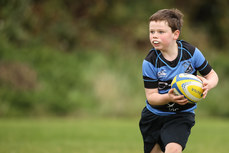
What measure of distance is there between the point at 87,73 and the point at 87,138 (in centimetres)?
848

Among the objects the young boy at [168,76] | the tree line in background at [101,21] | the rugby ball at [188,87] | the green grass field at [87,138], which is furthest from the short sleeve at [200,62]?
the tree line in background at [101,21]

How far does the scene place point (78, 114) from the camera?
1803 centimetres

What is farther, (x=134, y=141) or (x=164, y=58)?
(x=134, y=141)

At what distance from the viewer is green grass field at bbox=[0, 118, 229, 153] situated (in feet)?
29.1

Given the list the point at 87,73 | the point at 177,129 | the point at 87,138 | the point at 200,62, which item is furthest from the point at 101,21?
the point at 177,129

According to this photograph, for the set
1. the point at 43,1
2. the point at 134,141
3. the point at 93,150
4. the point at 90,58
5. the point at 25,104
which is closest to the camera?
the point at 93,150

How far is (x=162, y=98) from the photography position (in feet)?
15.4

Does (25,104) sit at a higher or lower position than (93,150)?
higher

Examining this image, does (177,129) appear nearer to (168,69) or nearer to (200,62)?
(168,69)

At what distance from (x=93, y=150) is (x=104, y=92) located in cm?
981

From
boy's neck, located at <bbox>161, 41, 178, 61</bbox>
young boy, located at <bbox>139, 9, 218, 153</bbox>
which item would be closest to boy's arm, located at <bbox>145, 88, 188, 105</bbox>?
young boy, located at <bbox>139, 9, 218, 153</bbox>

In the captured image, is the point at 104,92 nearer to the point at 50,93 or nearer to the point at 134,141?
the point at 50,93

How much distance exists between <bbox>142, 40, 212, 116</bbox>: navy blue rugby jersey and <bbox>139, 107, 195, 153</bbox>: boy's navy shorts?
0.07 meters

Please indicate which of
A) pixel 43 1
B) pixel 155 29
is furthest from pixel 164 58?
pixel 43 1
